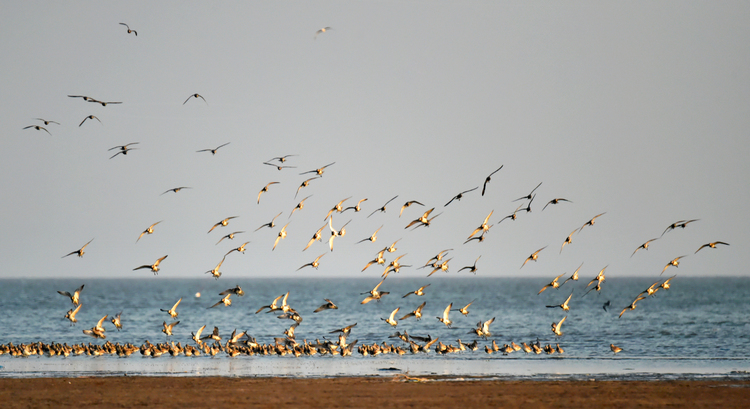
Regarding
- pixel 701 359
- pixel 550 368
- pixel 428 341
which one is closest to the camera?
pixel 550 368

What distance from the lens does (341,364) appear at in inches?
1446

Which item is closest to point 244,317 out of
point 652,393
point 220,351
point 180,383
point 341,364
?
point 220,351

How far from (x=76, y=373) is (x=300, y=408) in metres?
12.5

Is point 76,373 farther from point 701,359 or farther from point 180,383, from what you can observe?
point 701,359

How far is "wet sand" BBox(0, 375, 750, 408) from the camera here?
79.9 ft

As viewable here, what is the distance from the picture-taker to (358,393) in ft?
86.0

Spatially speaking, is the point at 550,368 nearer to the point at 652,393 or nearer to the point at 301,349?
the point at 652,393

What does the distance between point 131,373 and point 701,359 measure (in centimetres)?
2451

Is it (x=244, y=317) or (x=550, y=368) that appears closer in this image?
(x=550, y=368)

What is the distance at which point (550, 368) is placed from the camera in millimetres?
34812

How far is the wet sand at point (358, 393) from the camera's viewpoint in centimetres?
2436

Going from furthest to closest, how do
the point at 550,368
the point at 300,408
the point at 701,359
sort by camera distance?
1. the point at 701,359
2. the point at 550,368
3. the point at 300,408

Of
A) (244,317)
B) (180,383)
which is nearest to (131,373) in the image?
(180,383)

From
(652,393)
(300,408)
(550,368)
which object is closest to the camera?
(300,408)
